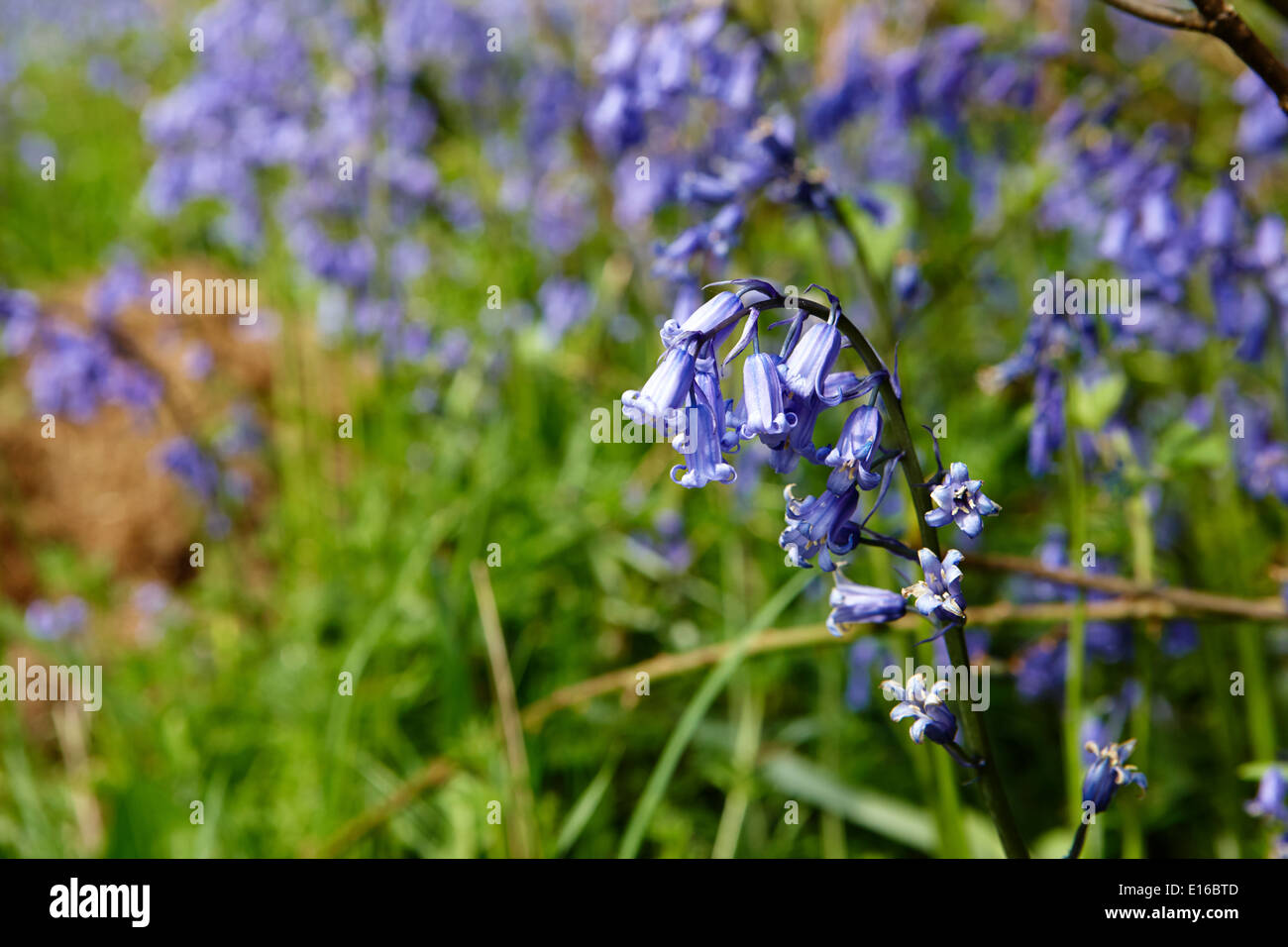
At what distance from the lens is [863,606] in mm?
1644

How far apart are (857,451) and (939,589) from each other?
0.24m

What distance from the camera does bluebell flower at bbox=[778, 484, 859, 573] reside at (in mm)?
1546

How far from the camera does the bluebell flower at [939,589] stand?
1.53 metres

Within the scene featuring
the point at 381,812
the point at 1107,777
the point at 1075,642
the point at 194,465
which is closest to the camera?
the point at 1107,777

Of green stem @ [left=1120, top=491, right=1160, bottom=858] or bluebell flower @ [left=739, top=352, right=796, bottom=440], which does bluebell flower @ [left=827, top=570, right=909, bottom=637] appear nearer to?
bluebell flower @ [left=739, top=352, right=796, bottom=440]

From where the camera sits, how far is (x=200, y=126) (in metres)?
5.39

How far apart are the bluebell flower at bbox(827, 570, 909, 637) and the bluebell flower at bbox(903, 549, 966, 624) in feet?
0.22

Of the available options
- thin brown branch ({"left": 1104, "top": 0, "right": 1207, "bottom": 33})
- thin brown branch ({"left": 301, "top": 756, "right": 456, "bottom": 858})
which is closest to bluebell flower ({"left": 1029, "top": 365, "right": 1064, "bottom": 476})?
thin brown branch ({"left": 1104, "top": 0, "right": 1207, "bottom": 33})

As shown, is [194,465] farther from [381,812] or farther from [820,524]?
[820,524]

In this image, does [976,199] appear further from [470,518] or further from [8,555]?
[8,555]

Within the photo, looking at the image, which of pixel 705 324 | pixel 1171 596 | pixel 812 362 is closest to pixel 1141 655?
pixel 1171 596

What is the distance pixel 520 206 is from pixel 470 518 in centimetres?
271

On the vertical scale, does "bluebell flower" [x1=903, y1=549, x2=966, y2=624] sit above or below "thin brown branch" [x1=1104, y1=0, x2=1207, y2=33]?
below

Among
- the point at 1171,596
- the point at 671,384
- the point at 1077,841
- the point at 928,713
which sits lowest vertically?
the point at 1077,841
